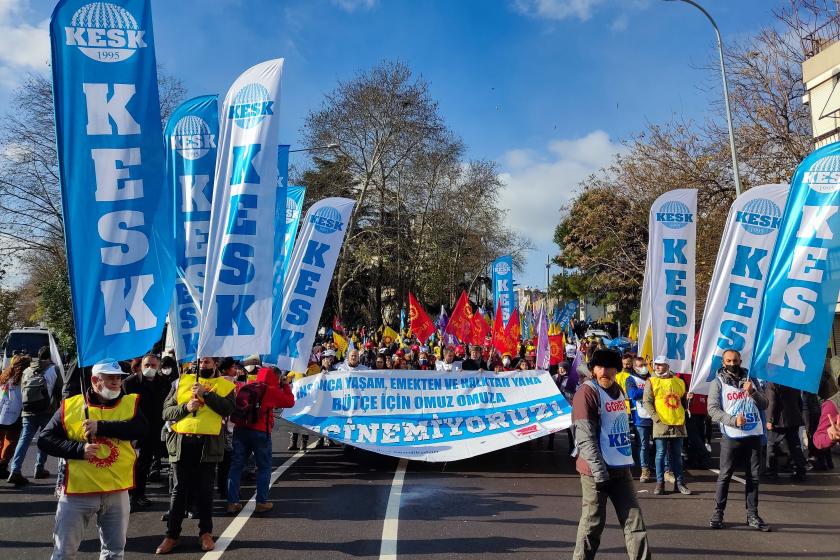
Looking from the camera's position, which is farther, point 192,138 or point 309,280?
point 309,280

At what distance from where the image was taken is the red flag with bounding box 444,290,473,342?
776 inches

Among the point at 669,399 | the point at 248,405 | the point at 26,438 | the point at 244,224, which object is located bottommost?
the point at 26,438

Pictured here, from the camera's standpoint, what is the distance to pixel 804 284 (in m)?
6.05

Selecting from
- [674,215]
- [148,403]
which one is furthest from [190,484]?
[674,215]

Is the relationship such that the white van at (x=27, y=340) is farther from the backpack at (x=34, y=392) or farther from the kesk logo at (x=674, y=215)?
the kesk logo at (x=674, y=215)

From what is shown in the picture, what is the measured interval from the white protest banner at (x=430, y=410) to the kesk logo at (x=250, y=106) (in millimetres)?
4813

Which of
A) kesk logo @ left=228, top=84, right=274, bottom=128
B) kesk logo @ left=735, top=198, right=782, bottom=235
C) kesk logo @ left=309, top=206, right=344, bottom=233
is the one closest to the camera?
kesk logo @ left=228, top=84, right=274, bottom=128

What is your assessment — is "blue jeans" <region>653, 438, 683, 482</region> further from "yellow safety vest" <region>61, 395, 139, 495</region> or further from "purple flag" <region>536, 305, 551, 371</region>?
"yellow safety vest" <region>61, 395, 139, 495</region>

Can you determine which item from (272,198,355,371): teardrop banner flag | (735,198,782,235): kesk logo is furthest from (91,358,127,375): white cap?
(735,198,782,235): kesk logo

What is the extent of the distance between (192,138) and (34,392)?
4148 millimetres

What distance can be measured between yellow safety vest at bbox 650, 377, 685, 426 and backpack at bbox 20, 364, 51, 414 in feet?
27.4

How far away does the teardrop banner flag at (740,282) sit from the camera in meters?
7.75

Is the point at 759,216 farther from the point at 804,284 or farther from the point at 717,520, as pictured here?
the point at 717,520

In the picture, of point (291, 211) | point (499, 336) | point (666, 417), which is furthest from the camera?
point (499, 336)
